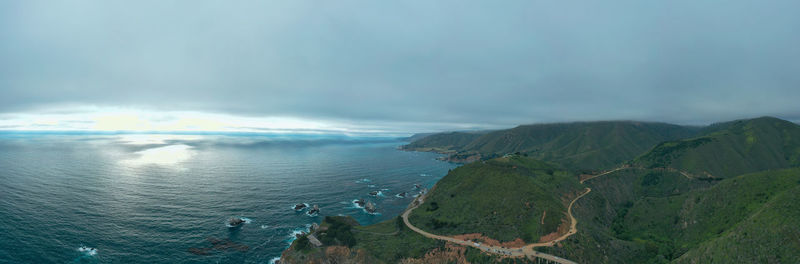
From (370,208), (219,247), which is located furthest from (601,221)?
(219,247)

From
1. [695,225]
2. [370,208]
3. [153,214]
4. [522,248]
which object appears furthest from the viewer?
[370,208]

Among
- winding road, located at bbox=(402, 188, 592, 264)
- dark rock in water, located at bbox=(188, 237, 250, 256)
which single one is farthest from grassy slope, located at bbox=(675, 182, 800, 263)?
dark rock in water, located at bbox=(188, 237, 250, 256)

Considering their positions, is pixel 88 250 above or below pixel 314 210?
above

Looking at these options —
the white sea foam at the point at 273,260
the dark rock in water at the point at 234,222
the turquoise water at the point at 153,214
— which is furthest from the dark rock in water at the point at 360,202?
the white sea foam at the point at 273,260

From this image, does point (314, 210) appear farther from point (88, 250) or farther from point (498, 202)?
point (498, 202)

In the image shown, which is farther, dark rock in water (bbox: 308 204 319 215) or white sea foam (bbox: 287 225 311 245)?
dark rock in water (bbox: 308 204 319 215)

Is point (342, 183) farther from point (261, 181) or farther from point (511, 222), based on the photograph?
point (511, 222)

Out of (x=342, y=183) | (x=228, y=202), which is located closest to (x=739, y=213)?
(x=342, y=183)

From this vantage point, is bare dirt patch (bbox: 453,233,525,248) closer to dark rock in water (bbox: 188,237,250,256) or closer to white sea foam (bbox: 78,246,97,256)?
dark rock in water (bbox: 188,237,250,256)

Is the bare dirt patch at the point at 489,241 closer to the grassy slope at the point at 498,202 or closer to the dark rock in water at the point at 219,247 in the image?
the grassy slope at the point at 498,202
